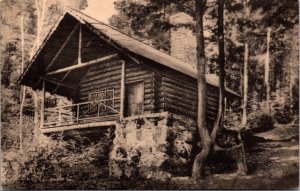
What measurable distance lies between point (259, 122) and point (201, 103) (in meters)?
1.05

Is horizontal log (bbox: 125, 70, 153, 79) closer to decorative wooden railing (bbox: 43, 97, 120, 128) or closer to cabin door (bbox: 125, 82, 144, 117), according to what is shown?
cabin door (bbox: 125, 82, 144, 117)

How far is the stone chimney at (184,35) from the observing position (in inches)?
346

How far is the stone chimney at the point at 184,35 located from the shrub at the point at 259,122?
1.46 m

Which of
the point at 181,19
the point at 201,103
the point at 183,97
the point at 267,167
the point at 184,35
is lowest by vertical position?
the point at 267,167

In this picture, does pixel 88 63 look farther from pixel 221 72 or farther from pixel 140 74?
pixel 221 72

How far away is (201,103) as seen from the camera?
8523 mm

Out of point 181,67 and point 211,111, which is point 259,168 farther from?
point 181,67

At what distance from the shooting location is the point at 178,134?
8.45 metres

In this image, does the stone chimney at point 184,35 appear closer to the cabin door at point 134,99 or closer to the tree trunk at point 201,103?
the tree trunk at point 201,103

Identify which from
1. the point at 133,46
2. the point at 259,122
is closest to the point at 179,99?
the point at 133,46

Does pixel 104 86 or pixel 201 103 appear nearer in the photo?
pixel 201 103

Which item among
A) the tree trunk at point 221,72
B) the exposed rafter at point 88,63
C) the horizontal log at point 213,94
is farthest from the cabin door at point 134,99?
the tree trunk at point 221,72

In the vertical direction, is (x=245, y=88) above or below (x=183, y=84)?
below

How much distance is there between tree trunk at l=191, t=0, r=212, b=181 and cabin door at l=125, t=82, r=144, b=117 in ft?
3.84
